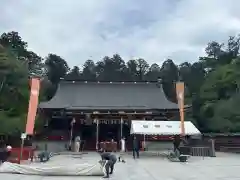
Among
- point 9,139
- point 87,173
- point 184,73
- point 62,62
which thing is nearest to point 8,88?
point 9,139

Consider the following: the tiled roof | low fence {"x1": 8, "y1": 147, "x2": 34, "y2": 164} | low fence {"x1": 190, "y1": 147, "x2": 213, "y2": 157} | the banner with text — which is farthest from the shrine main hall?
the banner with text

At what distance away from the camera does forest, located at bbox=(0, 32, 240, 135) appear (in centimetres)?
3161

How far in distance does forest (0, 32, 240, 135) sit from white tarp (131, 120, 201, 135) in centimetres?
924

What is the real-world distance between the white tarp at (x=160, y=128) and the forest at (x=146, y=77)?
9.24 m

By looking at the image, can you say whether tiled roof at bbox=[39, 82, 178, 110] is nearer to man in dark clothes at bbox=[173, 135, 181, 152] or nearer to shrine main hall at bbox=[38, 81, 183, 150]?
shrine main hall at bbox=[38, 81, 183, 150]

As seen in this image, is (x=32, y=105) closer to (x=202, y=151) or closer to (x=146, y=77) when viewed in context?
(x=202, y=151)

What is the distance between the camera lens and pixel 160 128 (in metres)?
26.8

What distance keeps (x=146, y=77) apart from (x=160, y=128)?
51.5 m

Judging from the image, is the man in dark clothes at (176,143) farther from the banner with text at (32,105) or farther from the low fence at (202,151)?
the banner with text at (32,105)

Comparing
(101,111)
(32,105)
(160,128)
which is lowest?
(160,128)

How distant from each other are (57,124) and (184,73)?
3897cm

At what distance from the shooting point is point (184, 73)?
224ft

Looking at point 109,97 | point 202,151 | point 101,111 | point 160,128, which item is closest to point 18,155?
point 160,128

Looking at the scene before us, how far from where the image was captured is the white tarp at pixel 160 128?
86.4 feet
